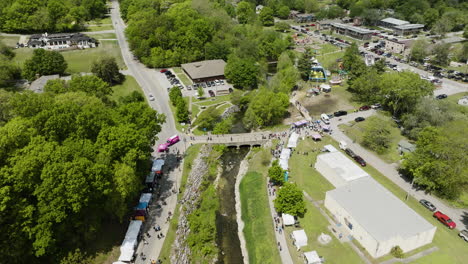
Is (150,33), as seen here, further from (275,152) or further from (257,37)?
(275,152)

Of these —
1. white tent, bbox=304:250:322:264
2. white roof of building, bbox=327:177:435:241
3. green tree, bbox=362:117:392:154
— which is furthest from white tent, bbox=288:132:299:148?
white tent, bbox=304:250:322:264

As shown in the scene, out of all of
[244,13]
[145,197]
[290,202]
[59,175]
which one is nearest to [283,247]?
[290,202]

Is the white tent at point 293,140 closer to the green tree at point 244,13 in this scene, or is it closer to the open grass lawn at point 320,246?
the open grass lawn at point 320,246

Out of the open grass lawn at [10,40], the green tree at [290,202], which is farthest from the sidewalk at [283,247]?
the open grass lawn at [10,40]

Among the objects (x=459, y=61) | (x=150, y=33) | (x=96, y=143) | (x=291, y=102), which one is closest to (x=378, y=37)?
(x=459, y=61)

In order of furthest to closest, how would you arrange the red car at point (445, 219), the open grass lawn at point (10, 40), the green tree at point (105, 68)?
1. the open grass lawn at point (10, 40)
2. the green tree at point (105, 68)
3. the red car at point (445, 219)

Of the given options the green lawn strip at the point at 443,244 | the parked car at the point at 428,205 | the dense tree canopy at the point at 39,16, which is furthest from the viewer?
the dense tree canopy at the point at 39,16
